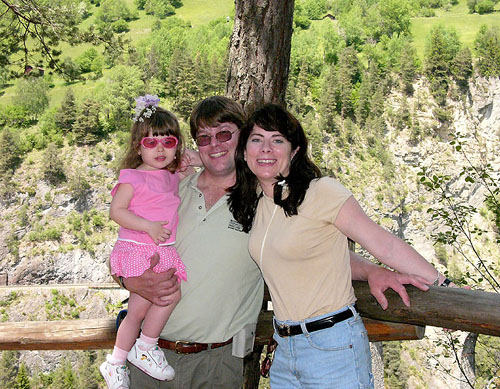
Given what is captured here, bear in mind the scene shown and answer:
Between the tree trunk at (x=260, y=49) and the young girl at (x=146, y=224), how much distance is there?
68 cm

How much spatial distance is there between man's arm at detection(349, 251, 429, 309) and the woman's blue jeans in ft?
0.63

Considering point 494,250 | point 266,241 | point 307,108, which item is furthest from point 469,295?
point 307,108

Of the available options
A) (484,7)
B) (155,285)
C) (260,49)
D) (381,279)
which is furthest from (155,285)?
(484,7)

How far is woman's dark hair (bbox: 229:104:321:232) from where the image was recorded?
180 cm

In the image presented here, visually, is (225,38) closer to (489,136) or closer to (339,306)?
(489,136)

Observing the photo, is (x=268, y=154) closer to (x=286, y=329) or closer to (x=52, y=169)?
(x=286, y=329)

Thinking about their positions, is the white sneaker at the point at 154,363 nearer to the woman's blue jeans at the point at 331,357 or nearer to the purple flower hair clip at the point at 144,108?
the woman's blue jeans at the point at 331,357

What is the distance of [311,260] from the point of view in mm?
1745

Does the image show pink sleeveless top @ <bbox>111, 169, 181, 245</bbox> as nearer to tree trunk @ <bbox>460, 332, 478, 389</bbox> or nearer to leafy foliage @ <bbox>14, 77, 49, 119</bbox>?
tree trunk @ <bbox>460, 332, 478, 389</bbox>

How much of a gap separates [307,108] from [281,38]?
2420 inches

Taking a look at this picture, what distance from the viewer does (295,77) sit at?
66188 millimetres

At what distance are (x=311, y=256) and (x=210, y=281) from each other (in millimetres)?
543

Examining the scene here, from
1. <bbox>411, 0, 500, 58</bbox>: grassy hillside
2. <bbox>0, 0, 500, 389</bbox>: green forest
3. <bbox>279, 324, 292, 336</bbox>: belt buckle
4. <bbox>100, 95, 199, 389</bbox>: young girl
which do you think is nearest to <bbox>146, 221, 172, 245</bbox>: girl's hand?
<bbox>100, 95, 199, 389</bbox>: young girl

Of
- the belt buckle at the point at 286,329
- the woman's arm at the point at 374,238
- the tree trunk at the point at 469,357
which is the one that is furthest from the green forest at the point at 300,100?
the woman's arm at the point at 374,238
